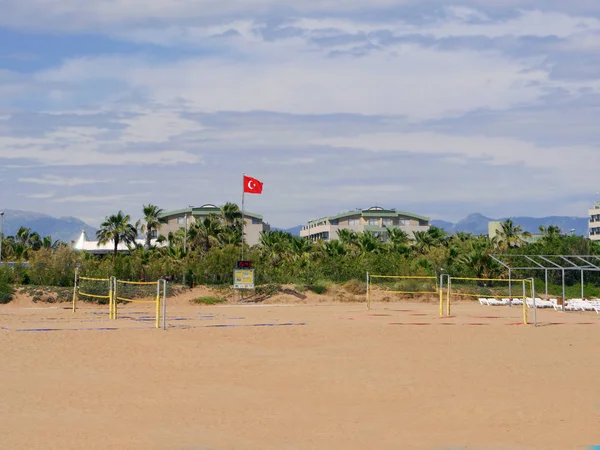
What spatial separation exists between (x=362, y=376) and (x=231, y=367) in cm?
293

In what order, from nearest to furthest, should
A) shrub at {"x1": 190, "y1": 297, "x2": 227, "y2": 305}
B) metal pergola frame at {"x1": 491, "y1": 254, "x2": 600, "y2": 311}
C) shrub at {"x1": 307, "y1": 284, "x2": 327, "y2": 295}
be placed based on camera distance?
metal pergola frame at {"x1": 491, "y1": 254, "x2": 600, "y2": 311}
shrub at {"x1": 190, "y1": 297, "x2": 227, "y2": 305}
shrub at {"x1": 307, "y1": 284, "x2": 327, "y2": 295}

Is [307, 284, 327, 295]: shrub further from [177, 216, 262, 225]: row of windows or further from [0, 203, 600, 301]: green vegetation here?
[177, 216, 262, 225]: row of windows

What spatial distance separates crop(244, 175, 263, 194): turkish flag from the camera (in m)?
51.0

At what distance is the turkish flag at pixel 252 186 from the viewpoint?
5097cm

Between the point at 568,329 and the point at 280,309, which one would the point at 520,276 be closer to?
the point at 280,309

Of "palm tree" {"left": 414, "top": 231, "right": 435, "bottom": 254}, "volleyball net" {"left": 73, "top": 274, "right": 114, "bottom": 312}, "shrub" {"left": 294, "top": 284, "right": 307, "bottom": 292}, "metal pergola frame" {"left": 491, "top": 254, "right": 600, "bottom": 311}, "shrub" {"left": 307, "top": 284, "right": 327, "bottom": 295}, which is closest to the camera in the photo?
"metal pergola frame" {"left": 491, "top": 254, "right": 600, "bottom": 311}

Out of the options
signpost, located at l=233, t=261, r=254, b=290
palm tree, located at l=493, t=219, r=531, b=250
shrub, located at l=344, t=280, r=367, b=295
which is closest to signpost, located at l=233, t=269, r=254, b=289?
signpost, located at l=233, t=261, r=254, b=290

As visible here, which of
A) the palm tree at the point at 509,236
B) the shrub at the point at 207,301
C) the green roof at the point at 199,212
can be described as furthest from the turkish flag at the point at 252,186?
the green roof at the point at 199,212

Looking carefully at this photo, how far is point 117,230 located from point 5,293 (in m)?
42.4

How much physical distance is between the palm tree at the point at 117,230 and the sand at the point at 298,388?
6103cm

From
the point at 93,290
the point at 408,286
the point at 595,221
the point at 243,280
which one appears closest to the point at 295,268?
the point at 408,286

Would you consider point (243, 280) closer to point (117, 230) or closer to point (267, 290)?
point (267, 290)

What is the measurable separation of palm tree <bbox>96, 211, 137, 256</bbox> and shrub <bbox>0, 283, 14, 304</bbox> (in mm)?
40798

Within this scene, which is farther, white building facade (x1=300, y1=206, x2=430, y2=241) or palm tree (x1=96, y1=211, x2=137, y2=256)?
white building facade (x1=300, y1=206, x2=430, y2=241)
